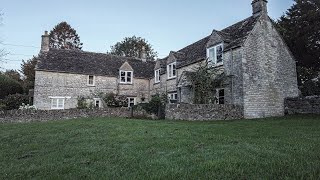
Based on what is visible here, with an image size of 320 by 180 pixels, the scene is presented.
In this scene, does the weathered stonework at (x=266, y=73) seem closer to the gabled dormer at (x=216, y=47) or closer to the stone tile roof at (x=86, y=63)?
the gabled dormer at (x=216, y=47)

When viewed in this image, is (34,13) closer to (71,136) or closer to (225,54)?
(71,136)

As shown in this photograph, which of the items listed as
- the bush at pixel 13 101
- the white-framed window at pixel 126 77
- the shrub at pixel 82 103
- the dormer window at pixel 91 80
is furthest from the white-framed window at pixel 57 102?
the white-framed window at pixel 126 77

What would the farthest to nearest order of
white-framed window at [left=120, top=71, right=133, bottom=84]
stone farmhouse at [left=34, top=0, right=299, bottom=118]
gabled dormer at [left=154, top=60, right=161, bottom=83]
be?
white-framed window at [left=120, top=71, right=133, bottom=84]
gabled dormer at [left=154, top=60, right=161, bottom=83]
stone farmhouse at [left=34, top=0, right=299, bottom=118]

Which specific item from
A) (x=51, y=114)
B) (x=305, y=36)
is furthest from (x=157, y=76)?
(x=305, y=36)

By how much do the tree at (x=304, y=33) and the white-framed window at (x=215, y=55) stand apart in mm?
11969

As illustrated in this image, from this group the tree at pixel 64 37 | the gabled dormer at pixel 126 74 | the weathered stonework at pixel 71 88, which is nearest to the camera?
the weathered stonework at pixel 71 88

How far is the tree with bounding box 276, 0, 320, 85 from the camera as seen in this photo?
2998 centimetres

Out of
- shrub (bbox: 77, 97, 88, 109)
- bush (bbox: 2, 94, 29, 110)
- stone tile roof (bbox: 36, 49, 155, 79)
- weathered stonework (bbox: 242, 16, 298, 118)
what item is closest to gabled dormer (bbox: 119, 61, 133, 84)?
stone tile roof (bbox: 36, 49, 155, 79)

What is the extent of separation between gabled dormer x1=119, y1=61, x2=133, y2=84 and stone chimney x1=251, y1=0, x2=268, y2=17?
17.7m

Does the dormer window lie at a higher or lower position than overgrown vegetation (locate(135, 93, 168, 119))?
higher

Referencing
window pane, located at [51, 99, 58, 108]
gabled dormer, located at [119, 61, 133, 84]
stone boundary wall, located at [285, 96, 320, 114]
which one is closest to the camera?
stone boundary wall, located at [285, 96, 320, 114]

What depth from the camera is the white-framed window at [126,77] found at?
117 feet

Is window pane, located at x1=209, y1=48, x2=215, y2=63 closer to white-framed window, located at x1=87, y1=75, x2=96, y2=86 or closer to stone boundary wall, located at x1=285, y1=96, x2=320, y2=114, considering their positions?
stone boundary wall, located at x1=285, y1=96, x2=320, y2=114

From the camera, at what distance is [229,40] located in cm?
2339
